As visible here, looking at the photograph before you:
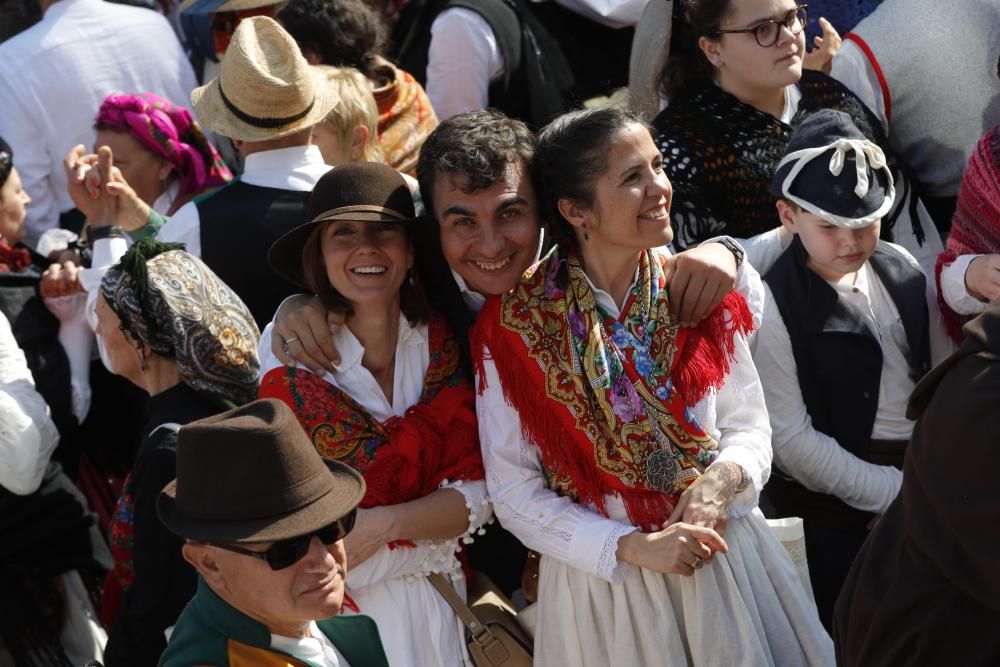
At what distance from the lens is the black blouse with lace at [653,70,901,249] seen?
4480mm

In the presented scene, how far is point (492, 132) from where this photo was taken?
347 cm

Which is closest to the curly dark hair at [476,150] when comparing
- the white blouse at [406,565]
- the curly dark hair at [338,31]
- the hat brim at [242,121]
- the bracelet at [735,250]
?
the white blouse at [406,565]

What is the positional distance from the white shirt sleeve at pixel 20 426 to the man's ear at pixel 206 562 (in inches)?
70.4

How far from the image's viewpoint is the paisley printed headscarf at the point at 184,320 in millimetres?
3807

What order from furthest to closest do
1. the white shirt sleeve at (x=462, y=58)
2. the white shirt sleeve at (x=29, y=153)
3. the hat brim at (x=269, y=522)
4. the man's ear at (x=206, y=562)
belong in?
the white shirt sleeve at (x=462, y=58)
the white shirt sleeve at (x=29, y=153)
the man's ear at (x=206, y=562)
the hat brim at (x=269, y=522)

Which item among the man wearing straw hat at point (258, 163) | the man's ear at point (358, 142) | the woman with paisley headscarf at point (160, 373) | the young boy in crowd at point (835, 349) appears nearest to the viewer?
the woman with paisley headscarf at point (160, 373)

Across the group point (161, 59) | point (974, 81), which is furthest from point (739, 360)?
point (161, 59)

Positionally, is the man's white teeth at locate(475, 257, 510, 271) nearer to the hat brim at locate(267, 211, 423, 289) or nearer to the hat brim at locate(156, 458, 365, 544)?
the hat brim at locate(267, 211, 423, 289)

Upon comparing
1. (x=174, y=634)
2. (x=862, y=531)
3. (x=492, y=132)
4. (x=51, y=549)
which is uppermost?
(x=492, y=132)

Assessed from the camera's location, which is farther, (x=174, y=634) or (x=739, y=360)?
(x=739, y=360)

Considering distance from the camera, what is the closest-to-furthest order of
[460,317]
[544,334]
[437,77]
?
1. [544,334]
2. [460,317]
3. [437,77]

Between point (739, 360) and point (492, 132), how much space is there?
887 millimetres

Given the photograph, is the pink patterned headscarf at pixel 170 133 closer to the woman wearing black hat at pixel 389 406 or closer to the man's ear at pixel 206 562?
the woman wearing black hat at pixel 389 406

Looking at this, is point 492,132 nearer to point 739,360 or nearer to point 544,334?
point 544,334
